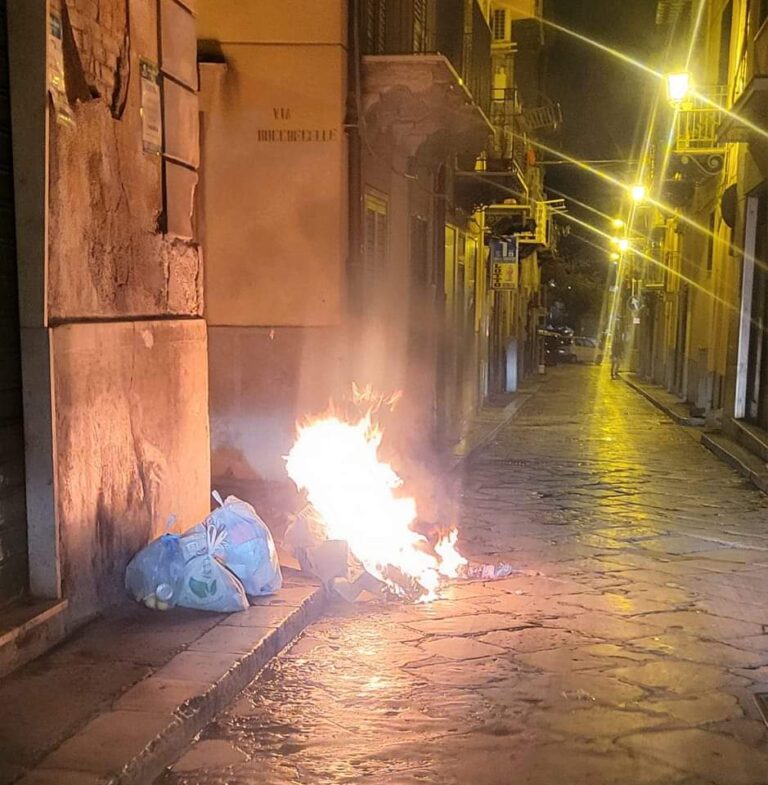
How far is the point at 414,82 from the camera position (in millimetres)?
10617

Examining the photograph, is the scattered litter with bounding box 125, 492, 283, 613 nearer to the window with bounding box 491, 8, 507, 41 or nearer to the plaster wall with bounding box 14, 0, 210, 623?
the plaster wall with bounding box 14, 0, 210, 623

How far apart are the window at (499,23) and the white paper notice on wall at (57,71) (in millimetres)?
20471

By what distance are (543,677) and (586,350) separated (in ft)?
207

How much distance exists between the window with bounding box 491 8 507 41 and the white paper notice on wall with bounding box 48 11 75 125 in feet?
67.2

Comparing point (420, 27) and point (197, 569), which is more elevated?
point (420, 27)

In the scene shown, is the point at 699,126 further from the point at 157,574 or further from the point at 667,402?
the point at 157,574

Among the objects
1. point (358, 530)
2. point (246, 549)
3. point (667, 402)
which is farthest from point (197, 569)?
point (667, 402)

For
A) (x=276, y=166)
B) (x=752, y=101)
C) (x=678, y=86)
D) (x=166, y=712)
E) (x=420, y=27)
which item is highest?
(x=678, y=86)

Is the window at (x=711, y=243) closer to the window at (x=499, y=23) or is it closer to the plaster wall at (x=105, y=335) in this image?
the window at (x=499, y=23)

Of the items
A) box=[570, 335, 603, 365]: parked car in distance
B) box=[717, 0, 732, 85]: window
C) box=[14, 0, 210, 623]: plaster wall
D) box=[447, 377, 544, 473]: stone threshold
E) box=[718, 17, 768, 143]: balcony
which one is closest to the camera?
box=[14, 0, 210, 623]: plaster wall

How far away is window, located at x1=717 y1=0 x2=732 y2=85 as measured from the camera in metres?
19.3

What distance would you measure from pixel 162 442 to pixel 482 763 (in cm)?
312

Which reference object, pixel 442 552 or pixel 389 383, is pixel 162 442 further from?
pixel 389 383

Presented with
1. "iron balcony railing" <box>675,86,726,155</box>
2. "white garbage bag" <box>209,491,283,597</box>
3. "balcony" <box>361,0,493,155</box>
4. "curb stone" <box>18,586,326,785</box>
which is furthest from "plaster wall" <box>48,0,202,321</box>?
"iron balcony railing" <box>675,86,726,155</box>
